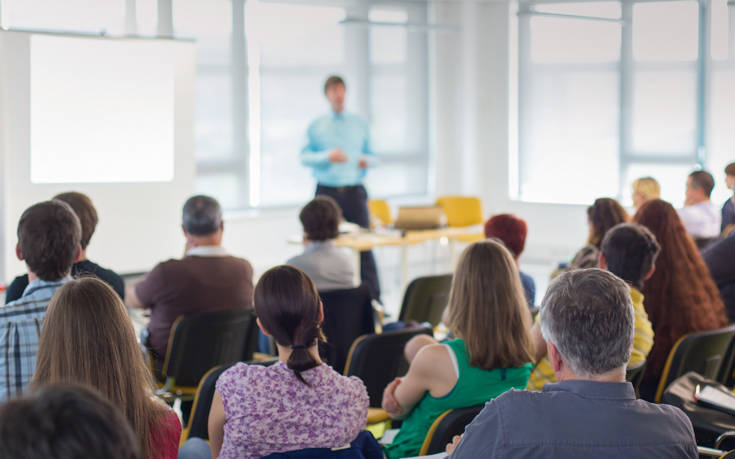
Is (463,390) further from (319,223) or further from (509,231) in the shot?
(319,223)

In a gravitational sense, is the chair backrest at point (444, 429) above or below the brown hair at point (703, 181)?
below

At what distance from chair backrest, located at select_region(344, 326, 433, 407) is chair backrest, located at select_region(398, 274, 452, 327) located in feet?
3.34

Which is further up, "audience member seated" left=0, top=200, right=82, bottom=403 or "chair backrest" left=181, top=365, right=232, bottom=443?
"audience member seated" left=0, top=200, right=82, bottom=403

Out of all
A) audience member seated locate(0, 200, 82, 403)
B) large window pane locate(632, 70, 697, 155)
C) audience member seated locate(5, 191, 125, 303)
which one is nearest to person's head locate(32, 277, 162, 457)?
audience member seated locate(0, 200, 82, 403)

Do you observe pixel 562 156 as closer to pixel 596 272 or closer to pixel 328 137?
pixel 328 137

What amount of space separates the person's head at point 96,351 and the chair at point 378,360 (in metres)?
1.49

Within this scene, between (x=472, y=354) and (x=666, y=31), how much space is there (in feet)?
26.0

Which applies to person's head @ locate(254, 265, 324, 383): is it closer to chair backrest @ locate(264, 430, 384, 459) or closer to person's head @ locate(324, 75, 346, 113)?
chair backrest @ locate(264, 430, 384, 459)

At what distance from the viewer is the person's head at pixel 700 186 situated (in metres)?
6.43

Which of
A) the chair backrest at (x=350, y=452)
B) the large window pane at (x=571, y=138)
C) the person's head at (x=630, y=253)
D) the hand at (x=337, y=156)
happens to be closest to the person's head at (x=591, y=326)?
the chair backrest at (x=350, y=452)

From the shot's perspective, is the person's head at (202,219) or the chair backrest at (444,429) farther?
the person's head at (202,219)

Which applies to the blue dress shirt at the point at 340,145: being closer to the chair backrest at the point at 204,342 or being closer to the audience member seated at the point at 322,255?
the audience member seated at the point at 322,255

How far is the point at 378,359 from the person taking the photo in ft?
11.0

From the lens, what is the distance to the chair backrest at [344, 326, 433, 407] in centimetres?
328
